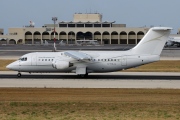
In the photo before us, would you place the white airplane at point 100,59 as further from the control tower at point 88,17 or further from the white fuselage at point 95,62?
the control tower at point 88,17

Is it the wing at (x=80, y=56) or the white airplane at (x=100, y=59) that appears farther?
the white airplane at (x=100, y=59)

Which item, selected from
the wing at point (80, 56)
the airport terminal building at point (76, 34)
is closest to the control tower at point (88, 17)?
the airport terminal building at point (76, 34)

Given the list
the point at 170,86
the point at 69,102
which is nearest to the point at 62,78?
the point at 170,86

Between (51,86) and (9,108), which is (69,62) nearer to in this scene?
(51,86)

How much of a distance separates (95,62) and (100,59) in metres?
0.59

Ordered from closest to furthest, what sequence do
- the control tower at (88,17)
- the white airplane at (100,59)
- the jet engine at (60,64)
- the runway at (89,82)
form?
the runway at (89,82) < the jet engine at (60,64) < the white airplane at (100,59) < the control tower at (88,17)

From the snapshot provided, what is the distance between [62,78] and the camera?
147 feet

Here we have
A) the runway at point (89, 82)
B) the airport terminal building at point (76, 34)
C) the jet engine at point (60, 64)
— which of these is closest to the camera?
the runway at point (89, 82)

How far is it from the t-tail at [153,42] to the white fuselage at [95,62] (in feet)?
1.64

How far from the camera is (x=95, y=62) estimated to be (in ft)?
151

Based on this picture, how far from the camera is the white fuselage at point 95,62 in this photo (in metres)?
45.4

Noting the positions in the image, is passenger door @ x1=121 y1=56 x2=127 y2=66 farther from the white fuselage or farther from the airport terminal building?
the airport terminal building

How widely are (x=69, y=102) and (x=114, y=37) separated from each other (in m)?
156

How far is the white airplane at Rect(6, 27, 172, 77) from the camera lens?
45406 millimetres
